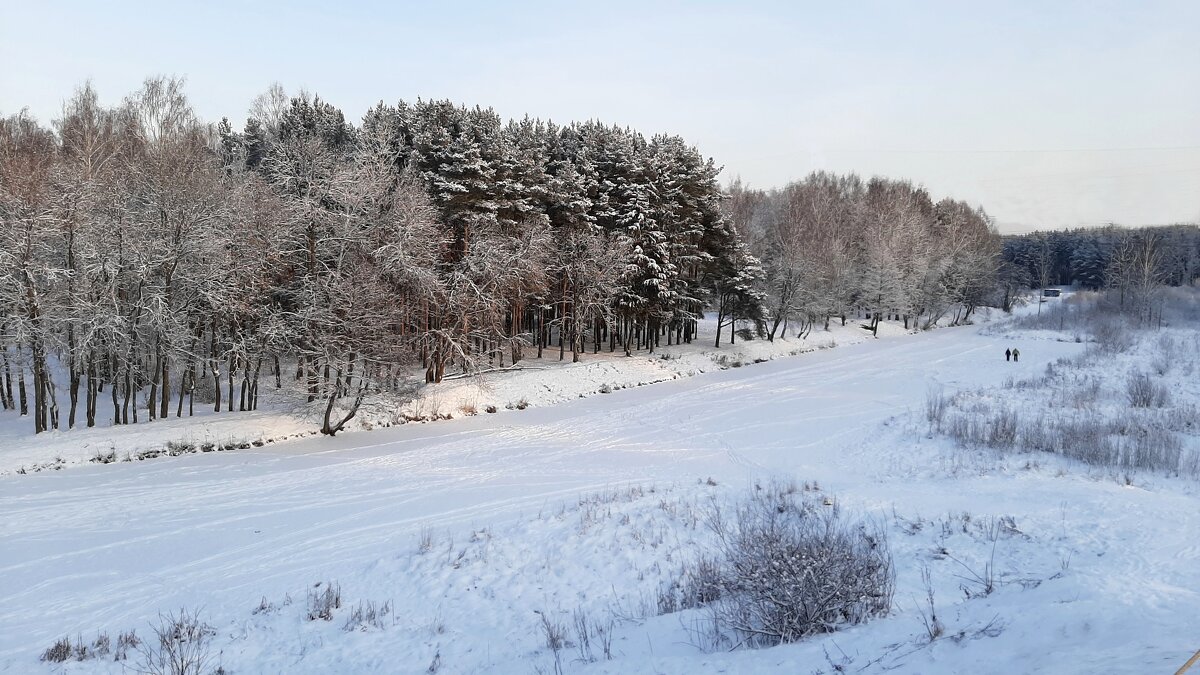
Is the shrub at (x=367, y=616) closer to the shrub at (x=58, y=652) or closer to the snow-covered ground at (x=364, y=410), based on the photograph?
the shrub at (x=58, y=652)

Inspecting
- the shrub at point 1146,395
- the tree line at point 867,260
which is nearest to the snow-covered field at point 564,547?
the shrub at point 1146,395

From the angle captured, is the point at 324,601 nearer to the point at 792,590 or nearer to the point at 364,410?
the point at 792,590

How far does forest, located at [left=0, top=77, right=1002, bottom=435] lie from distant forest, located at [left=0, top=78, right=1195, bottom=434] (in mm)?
109

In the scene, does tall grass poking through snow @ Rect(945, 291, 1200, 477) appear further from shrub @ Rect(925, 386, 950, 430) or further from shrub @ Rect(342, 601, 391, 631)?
shrub @ Rect(342, 601, 391, 631)

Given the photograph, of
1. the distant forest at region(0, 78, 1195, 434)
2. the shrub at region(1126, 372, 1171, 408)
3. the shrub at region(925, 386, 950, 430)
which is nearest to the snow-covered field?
the shrub at region(925, 386, 950, 430)

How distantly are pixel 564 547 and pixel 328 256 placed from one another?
60.7ft

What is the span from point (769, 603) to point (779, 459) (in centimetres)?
1115

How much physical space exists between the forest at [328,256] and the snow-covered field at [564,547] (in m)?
3.59

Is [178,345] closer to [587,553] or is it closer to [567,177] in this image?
[587,553]

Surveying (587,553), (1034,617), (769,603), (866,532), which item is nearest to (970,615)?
(1034,617)

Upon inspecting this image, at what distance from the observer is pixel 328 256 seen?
23.7m

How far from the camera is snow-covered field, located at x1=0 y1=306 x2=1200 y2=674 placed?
4.90m

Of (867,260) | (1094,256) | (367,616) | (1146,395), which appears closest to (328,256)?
(367,616)

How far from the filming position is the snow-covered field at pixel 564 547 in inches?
193
